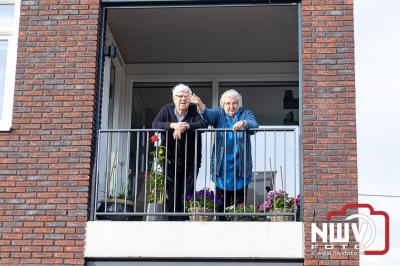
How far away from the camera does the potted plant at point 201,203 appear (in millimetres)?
9547

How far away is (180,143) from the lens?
991cm

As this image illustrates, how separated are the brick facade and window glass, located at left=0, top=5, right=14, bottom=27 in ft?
0.78

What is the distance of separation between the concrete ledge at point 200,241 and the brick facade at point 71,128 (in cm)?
21

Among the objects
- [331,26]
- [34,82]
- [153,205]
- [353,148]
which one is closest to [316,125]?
[353,148]

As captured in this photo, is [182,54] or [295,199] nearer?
[295,199]

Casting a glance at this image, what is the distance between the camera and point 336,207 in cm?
937

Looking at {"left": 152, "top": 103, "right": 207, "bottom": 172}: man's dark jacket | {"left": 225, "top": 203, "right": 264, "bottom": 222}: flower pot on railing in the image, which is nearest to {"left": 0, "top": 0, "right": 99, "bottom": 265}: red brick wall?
{"left": 152, "top": 103, "right": 207, "bottom": 172}: man's dark jacket

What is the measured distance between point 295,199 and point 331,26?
2.13 metres

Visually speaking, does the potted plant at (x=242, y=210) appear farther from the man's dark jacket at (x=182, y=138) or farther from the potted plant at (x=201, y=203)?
the man's dark jacket at (x=182, y=138)

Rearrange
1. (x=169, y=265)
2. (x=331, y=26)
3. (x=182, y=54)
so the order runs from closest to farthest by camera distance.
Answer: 1. (x=169, y=265)
2. (x=331, y=26)
3. (x=182, y=54)

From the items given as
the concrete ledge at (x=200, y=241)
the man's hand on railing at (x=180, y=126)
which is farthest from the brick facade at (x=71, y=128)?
the man's hand on railing at (x=180, y=126)

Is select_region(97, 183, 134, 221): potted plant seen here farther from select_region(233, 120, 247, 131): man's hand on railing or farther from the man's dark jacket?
A: select_region(233, 120, 247, 131): man's hand on railing

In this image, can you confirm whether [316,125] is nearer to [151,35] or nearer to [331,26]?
[331,26]

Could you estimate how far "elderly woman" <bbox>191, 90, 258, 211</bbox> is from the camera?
9.71 metres
